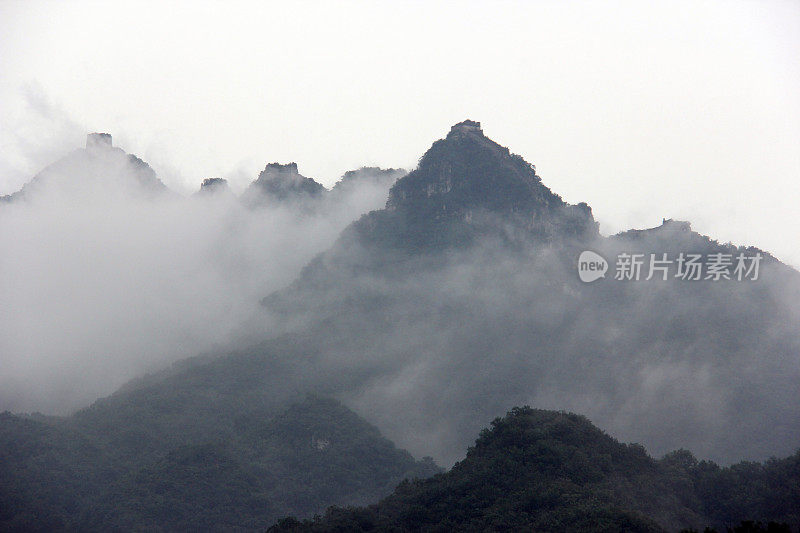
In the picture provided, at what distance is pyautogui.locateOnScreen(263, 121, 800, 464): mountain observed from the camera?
7612cm

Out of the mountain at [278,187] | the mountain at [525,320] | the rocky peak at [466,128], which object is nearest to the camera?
the mountain at [525,320]

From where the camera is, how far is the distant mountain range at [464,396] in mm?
46750

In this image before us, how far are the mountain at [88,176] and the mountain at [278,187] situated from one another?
17571 millimetres

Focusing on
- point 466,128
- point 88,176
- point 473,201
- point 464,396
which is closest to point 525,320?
point 464,396

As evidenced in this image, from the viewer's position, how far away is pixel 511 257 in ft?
316

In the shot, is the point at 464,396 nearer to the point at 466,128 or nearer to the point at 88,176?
the point at 466,128

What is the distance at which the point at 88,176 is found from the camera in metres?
115

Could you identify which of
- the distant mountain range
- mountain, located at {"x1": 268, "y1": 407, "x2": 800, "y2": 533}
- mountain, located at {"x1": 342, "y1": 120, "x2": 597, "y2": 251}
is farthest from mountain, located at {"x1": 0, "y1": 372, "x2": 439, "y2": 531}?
mountain, located at {"x1": 342, "y1": 120, "x2": 597, "y2": 251}

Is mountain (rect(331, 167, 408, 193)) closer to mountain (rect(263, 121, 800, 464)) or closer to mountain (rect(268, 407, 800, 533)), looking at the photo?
mountain (rect(263, 121, 800, 464))

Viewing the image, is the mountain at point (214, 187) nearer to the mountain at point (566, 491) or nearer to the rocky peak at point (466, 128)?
the rocky peak at point (466, 128)

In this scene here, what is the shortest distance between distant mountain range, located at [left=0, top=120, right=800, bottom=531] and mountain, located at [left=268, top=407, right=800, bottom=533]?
148mm

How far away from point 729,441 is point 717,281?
93.7 feet

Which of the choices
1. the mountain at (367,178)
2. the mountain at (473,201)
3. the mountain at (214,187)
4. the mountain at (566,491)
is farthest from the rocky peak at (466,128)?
the mountain at (566,491)

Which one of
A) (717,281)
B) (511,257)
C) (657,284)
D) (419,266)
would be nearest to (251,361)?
(419,266)
